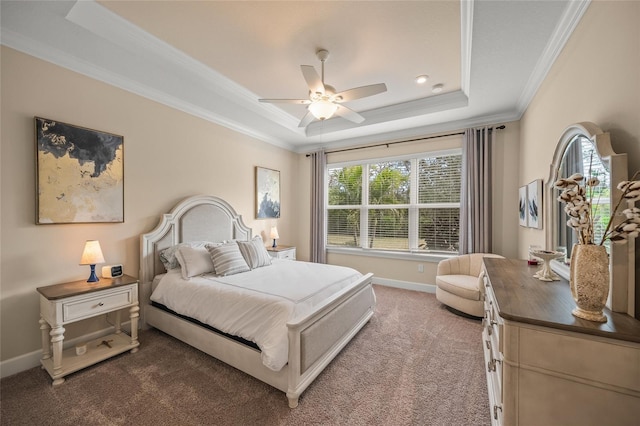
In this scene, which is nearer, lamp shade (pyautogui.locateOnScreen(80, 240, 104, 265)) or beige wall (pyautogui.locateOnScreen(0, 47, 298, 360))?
beige wall (pyautogui.locateOnScreen(0, 47, 298, 360))

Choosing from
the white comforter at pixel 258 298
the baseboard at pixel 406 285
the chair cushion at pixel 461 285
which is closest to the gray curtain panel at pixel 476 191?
the chair cushion at pixel 461 285

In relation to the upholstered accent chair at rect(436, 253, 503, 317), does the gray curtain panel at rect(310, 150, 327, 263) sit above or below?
above

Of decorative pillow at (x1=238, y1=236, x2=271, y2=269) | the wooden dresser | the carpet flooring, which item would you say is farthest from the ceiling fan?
the carpet flooring

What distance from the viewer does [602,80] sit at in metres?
1.50

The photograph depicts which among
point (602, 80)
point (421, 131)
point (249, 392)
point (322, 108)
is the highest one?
point (421, 131)

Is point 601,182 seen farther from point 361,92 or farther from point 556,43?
point 361,92

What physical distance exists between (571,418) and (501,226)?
3228 mm

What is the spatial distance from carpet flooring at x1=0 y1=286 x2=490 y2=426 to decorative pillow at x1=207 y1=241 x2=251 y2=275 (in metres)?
0.83

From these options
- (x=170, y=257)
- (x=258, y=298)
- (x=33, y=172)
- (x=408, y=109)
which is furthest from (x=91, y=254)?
(x=408, y=109)

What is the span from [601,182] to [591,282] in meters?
0.64

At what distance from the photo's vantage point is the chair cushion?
3.08 m

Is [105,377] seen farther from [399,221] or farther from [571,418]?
[399,221]

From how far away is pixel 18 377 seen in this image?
6.78 ft

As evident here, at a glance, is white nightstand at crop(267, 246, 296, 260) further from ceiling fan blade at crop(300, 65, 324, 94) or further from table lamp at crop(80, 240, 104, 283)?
ceiling fan blade at crop(300, 65, 324, 94)
